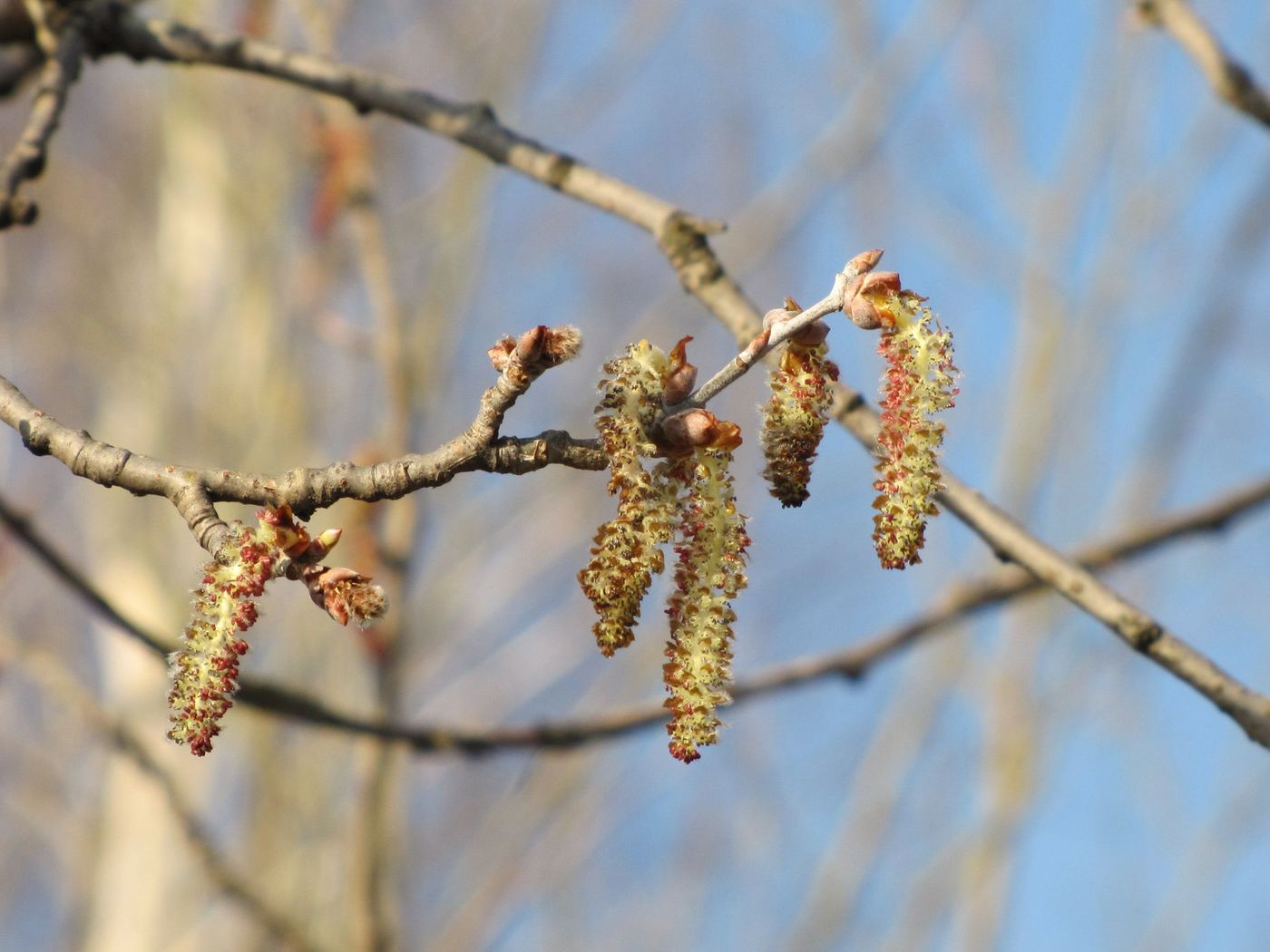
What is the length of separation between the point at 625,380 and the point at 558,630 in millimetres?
6567

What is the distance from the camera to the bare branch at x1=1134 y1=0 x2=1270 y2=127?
2211mm

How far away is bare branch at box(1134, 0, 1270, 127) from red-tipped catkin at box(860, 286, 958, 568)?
1337 millimetres

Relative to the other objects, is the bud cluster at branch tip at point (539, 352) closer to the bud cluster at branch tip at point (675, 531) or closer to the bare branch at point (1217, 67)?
the bud cluster at branch tip at point (675, 531)

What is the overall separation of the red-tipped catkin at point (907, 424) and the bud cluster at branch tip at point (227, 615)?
47 cm

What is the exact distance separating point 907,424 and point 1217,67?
4.68 ft

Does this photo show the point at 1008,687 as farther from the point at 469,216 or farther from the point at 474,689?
the point at 474,689

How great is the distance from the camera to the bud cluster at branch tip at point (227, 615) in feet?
3.47

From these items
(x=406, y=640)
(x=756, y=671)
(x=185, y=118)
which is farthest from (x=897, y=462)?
(x=185, y=118)

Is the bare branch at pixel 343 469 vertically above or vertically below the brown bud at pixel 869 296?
below

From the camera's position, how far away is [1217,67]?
7.27 ft

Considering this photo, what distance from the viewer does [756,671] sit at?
265 cm

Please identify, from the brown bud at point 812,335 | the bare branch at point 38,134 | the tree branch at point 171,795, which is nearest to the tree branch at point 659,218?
the bare branch at point 38,134

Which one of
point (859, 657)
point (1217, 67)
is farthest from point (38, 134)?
point (1217, 67)

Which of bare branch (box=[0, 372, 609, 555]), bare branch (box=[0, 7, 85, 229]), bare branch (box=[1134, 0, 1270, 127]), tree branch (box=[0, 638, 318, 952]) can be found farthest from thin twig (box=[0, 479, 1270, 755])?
bare branch (box=[0, 372, 609, 555])
